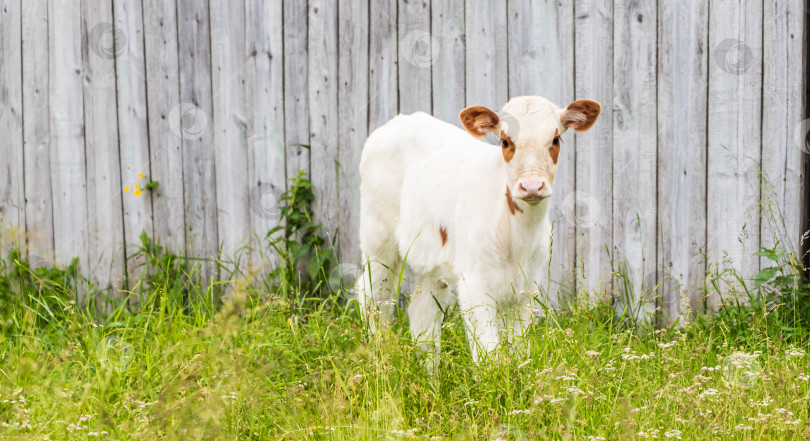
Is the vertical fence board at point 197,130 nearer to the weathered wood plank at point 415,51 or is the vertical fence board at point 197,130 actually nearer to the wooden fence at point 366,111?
the wooden fence at point 366,111

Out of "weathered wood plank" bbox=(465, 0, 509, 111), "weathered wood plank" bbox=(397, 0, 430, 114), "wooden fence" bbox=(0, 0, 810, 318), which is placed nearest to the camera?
"wooden fence" bbox=(0, 0, 810, 318)

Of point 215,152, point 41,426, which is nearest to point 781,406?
point 41,426

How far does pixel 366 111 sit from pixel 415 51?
467 mm

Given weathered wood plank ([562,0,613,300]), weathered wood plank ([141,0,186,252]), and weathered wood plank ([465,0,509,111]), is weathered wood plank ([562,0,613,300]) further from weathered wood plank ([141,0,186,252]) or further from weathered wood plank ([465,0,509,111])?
weathered wood plank ([141,0,186,252])

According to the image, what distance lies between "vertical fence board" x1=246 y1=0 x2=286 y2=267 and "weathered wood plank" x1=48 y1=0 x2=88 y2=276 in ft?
3.91

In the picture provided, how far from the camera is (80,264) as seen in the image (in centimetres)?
534

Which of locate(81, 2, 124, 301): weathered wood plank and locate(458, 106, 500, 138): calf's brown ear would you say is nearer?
locate(458, 106, 500, 138): calf's brown ear

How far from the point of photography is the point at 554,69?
459cm

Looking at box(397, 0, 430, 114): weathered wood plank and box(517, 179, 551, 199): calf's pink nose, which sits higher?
box(397, 0, 430, 114): weathered wood plank

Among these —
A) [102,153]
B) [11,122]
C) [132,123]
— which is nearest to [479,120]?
[132,123]

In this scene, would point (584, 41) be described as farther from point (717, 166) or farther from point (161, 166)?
point (161, 166)

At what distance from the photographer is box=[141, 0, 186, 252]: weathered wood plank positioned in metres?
5.11

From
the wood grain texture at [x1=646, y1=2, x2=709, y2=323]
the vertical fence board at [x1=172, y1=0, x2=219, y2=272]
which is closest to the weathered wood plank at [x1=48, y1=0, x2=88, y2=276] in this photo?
the vertical fence board at [x1=172, y1=0, x2=219, y2=272]

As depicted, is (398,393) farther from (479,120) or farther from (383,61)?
(383,61)
